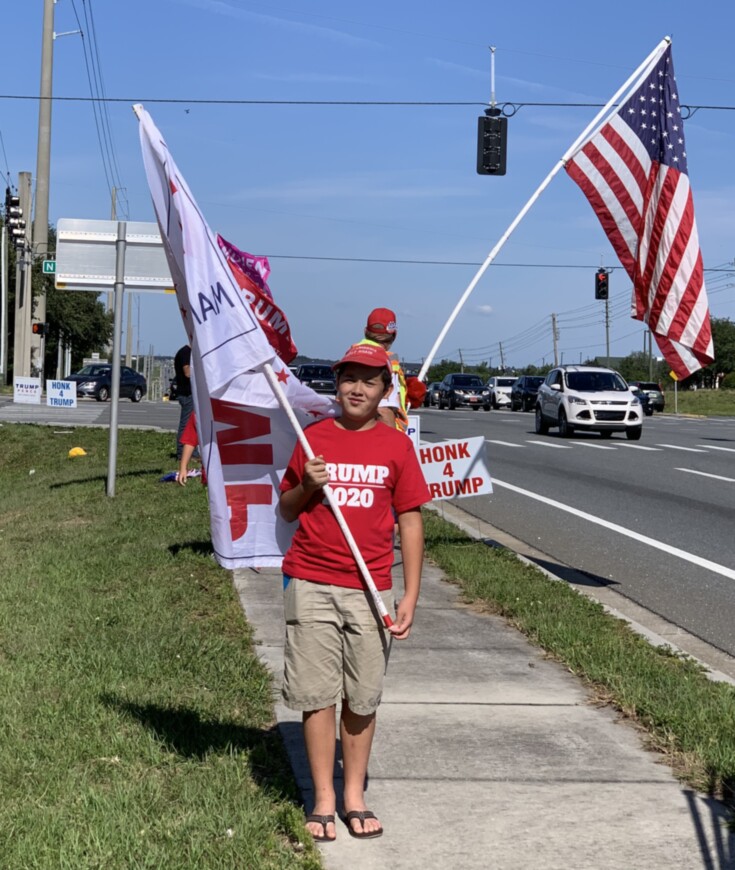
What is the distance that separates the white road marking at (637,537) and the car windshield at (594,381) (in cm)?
1404

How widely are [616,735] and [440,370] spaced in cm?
14966

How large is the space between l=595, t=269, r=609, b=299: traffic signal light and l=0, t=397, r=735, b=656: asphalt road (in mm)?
14360

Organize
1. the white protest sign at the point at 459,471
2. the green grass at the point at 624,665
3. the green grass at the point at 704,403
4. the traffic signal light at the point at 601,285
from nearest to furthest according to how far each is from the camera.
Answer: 1. the green grass at the point at 624,665
2. the white protest sign at the point at 459,471
3. the traffic signal light at the point at 601,285
4. the green grass at the point at 704,403

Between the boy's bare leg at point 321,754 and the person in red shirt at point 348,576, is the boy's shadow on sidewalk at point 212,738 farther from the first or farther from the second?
the person in red shirt at point 348,576

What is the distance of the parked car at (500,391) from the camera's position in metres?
63.6

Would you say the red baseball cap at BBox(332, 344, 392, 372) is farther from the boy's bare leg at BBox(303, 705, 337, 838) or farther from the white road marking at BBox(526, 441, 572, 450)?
the white road marking at BBox(526, 441, 572, 450)

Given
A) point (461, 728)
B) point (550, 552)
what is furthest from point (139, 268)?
point (461, 728)

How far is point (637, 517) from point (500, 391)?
50595 millimetres

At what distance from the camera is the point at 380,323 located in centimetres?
821

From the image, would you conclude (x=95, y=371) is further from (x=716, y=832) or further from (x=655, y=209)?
(x=716, y=832)

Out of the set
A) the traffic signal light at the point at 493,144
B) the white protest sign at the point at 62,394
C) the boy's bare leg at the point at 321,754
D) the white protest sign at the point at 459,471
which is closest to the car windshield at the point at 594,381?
the traffic signal light at the point at 493,144

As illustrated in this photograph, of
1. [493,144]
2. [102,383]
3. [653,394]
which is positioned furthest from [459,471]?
[653,394]

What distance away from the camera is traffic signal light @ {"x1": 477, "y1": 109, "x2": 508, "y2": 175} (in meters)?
22.2

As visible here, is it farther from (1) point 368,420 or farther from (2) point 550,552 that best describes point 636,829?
(2) point 550,552
